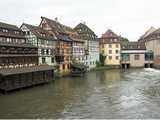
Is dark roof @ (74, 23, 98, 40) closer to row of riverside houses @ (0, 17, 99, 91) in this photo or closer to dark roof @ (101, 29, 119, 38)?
row of riverside houses @ (0, 17, 99, 91)

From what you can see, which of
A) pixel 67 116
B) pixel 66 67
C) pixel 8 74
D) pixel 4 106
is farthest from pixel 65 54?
pixel 67 116

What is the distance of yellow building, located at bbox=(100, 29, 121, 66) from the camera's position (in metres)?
83.3

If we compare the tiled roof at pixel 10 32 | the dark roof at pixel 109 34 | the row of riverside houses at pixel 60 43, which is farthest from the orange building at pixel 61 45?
the dark roof at pixel 109 34

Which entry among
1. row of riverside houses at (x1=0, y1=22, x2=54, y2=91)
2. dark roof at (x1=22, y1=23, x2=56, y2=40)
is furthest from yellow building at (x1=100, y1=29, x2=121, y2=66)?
row of riverside houses at (x1=0, y1=22, x2=54, y2=91)

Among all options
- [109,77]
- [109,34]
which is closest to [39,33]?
[109,77]

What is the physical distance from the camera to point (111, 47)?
8425 cm

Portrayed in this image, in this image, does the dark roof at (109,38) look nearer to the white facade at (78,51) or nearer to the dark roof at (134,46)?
the dark roof at (134,46)

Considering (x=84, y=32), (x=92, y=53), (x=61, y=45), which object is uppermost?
(x=84, y=32)

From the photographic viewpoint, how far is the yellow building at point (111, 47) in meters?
83.3

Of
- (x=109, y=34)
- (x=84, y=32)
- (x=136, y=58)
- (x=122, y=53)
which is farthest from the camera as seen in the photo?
(x=109, y=34)

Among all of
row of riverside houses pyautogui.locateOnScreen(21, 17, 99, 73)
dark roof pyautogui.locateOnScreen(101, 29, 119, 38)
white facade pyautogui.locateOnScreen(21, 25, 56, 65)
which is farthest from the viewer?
dark roof pyautogui.locateOnScreen(101, 29, 119, 38)

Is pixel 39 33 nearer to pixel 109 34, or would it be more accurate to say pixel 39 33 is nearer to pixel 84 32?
pixel 84 32

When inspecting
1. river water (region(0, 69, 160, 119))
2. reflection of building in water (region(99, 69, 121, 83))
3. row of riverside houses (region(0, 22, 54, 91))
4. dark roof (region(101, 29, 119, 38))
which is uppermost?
dark roof (region(101, 29, 119, 38))

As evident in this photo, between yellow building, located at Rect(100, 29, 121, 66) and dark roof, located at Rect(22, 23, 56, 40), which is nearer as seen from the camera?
dark roof, located at Rect(22, 23, 56, 40)
